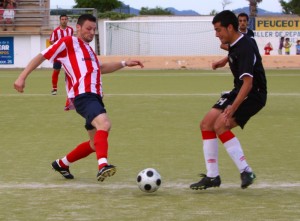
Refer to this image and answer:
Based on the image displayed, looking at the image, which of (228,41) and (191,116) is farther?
(191,116)

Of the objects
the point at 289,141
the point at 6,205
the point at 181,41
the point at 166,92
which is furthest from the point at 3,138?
the point at 181,41

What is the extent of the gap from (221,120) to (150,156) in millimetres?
2470

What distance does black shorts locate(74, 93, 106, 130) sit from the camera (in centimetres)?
768

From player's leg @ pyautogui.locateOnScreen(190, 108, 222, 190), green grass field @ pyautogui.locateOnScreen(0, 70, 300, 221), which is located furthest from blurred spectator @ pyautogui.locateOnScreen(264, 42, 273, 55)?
player's leg @ pyautogui.locateOnScreen(190, 108, 222, 190)

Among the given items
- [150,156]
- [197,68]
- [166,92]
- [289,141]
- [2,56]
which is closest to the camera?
[150,156]

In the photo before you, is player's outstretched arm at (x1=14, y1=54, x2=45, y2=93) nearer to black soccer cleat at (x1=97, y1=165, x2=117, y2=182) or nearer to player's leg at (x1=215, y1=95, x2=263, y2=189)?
black soccer cleat at (x1=97, y1=165, x2=117, y2=182)

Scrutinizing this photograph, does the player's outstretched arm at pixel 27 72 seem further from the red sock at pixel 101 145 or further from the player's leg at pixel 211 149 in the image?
the player's leg at pixel 211 149

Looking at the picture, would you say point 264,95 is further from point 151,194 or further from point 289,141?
point 289,141

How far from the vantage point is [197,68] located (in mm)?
34781

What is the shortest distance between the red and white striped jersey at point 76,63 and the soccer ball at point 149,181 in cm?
107

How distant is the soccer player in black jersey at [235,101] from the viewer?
7223mm

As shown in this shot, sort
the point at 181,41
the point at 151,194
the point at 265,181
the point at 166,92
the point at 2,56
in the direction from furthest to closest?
the point at 181,41
the point at 2,56
the point at 166,92
the point at 265,181
the point at 151,194

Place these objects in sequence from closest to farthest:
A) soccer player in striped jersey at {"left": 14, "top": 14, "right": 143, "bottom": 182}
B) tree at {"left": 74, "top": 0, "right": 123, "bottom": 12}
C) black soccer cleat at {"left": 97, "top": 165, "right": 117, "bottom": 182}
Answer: black soccer cleat at {"left": 97, "top": 165, "right": 117, "bottom": 182} → soccer player in striped jersey at {"left": 14, "top": 14, "right": 143, "bottom": 182} → tree at {"left": 74, "top": 0, "right": 123, "bottom": 12}

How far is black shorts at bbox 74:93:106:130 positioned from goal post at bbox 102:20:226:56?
35536 mm
